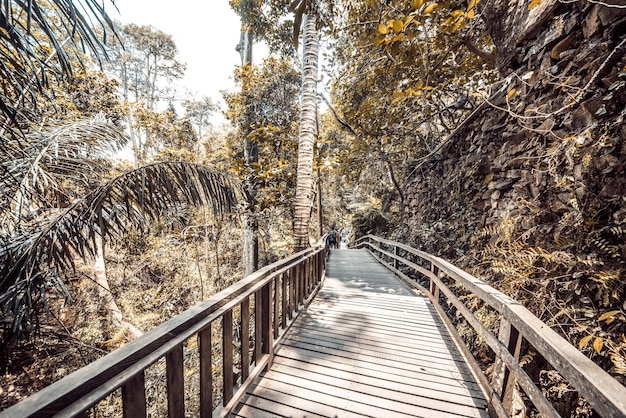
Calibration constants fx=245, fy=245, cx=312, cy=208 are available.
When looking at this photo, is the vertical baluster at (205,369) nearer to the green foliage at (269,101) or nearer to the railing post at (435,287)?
the railing post at (435,287)

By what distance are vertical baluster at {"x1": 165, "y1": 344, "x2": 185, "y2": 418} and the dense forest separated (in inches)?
60.6

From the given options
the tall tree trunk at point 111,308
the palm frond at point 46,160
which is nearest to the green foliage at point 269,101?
the palm frond at point 46,160

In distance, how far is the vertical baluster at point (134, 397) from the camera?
0.94 m

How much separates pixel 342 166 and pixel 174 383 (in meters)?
7.39

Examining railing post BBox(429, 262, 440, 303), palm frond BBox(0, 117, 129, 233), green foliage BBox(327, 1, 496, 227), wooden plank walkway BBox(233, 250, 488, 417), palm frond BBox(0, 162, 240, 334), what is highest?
green foliage BBox(327, 1, 496, 227)

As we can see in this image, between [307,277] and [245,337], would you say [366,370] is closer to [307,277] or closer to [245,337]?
[245,337]

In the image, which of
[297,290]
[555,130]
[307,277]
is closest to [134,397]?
[297,290]

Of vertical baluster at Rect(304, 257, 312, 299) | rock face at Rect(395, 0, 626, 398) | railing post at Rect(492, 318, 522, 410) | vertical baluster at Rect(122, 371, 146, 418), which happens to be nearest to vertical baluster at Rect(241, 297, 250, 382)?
vertical baluster at Rect(122, 371, 146, 418)

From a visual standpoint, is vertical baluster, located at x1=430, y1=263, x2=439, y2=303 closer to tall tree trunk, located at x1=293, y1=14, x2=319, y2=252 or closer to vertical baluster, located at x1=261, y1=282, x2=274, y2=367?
tall tree trunk, located at x1=293, y1=14, x2=319, y2=252

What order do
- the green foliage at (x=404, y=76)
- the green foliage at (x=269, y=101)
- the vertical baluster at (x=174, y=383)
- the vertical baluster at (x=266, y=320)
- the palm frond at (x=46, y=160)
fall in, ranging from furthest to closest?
the green foliage at (x=269, y=101) < the green foliage at (x=404, y=76) < the palm frond at (x=46, y=160) < the vertical baluster at (x=266, y=320) < the vertical baluster at (x=174, y=383)

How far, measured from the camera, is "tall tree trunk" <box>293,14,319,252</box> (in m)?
4.09

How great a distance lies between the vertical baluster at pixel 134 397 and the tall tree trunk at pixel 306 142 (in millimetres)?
3106

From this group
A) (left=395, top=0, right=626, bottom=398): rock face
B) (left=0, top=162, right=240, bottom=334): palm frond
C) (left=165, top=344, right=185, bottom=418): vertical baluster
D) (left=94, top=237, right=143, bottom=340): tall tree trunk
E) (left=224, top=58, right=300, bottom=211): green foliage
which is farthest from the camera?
(left=224, top=58, right=300, bottom=211): green foliage

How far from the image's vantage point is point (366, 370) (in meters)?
2.34
